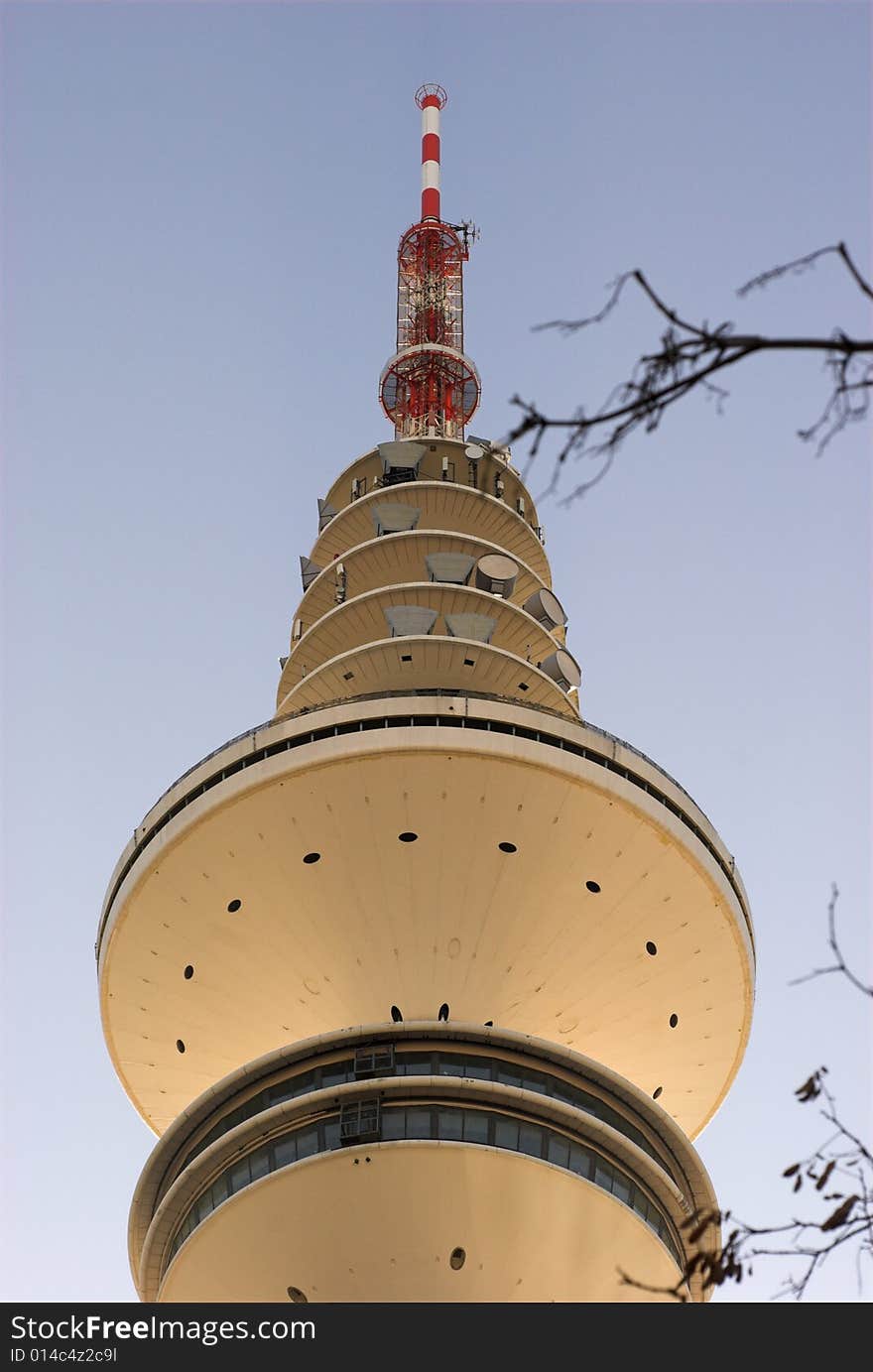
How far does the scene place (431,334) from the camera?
40938mm

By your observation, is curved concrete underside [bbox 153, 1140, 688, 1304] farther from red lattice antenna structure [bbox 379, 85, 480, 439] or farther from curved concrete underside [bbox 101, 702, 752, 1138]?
red lattice antenna structure [bbox 379, 85, 480, 439]

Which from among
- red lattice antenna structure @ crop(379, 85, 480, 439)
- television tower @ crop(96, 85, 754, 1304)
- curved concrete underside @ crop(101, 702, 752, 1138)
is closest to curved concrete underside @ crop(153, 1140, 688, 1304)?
television tower @ crop(96, 85, 754, 1304)

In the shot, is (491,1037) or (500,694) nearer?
(491,1037)

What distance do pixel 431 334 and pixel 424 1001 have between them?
20.7 meters

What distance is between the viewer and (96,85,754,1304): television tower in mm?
22234

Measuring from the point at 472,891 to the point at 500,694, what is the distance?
5123 mm

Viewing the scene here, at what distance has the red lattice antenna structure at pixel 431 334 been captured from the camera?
39.2 m
